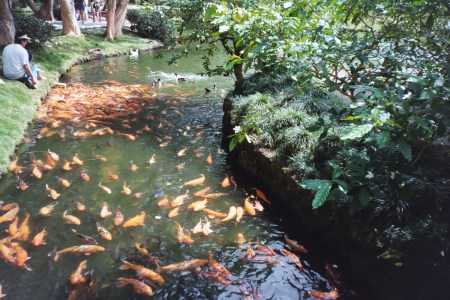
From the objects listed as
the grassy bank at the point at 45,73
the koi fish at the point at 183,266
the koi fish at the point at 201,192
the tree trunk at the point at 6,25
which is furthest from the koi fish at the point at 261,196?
the tree trunk at the point at 6,25

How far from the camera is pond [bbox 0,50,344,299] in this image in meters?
3.93

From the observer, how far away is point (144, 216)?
505 cm

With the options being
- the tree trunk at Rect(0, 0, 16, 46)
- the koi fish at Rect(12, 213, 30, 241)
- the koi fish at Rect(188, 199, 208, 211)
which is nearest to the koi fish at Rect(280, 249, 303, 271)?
the koi fish at Rect(188, 199, 208, 211)

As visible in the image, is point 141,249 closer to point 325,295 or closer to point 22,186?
point 325,295

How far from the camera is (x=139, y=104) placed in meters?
9.85

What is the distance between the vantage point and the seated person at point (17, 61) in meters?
8.62

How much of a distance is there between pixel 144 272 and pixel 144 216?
116cm

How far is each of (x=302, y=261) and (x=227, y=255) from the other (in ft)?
3.17

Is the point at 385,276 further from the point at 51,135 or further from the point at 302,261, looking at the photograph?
the point at 51,135

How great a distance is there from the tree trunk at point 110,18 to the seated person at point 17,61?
30.8 ft

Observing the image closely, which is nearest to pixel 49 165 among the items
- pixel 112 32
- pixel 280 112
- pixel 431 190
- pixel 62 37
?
pixel 280 112

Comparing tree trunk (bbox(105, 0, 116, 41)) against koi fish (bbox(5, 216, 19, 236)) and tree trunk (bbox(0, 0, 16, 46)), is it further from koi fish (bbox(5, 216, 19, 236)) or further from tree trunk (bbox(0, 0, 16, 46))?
koi fish (bbox(5, 216, 19, 236))

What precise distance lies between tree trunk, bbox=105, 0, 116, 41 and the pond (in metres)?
10.2

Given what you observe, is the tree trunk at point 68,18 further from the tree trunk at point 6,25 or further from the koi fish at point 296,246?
the koi fish at point 296,246
